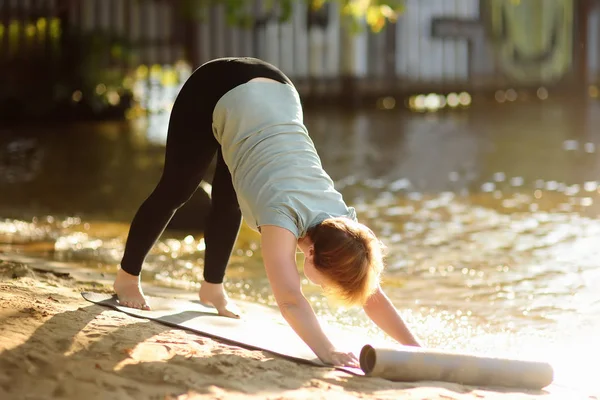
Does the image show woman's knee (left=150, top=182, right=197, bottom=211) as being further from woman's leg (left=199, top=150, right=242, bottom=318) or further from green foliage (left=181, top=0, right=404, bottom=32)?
green foliage (left=181, top=0, right=404, bottom=32)

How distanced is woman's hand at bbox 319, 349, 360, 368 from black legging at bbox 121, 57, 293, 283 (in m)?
0.87

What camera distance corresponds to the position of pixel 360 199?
25.6 feet

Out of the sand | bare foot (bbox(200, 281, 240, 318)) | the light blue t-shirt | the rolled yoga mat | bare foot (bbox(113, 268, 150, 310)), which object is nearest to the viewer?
the sand

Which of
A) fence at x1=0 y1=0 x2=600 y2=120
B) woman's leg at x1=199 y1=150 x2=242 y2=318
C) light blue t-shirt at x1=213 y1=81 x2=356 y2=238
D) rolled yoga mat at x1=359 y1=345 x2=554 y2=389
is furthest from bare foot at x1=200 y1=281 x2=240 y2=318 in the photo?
fence at x1=0 y1=0 x2=600 y2=120

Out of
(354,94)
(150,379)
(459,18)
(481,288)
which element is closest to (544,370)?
(150,379)

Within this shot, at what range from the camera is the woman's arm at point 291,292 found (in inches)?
133

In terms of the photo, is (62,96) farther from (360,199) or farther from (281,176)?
(281,176)

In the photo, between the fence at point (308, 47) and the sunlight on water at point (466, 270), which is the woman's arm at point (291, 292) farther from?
the fence at point (308, 47)

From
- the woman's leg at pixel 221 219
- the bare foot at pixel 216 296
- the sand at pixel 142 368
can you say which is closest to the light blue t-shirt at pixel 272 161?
the woman's leg at pixel 221 219

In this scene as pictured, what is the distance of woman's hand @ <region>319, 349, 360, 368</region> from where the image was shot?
11.1ft

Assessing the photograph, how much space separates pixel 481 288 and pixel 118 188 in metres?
4.09

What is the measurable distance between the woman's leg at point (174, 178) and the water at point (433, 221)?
886 millimetres

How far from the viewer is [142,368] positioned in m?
3.15

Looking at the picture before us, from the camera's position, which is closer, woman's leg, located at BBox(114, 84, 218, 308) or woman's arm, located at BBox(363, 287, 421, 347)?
woman's arm, located at BBox(363, 287, 421, 347)
